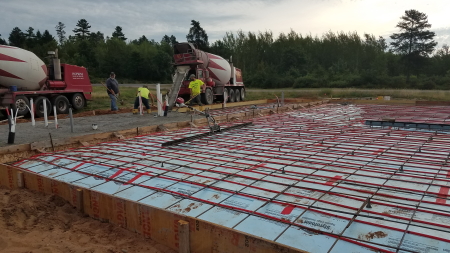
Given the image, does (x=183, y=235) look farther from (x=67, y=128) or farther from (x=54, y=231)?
(x=67, y=128)

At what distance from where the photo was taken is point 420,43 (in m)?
31.7

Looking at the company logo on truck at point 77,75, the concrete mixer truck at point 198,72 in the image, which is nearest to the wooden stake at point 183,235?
the concrete mixer truck at point 198,72

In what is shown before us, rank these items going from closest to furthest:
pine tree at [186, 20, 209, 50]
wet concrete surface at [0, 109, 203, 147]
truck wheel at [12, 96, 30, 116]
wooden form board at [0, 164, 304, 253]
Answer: wooden form board at [0, 164, 304, 253], wet concrete surface at [0, 109, 203, 147], truck wheel at [12, 96, 30, 116], pine tree at [186, 20, 209, 50]

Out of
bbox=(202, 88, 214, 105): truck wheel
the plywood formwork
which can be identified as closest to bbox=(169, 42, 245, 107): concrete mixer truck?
bbox=(202, 88, 214, 105): truck wheel

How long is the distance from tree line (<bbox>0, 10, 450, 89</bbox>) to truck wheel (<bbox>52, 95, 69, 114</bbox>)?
25.0 metres

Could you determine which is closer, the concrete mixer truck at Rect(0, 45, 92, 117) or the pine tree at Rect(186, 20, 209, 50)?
the concrete mixer truck at Rect(0, 45, 92, 117)

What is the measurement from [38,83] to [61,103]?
0.99 metres

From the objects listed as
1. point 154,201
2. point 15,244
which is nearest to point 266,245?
point 154,201

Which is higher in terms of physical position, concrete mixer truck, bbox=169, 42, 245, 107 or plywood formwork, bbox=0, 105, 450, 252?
concrete mixer truck, bbox=169, 42, 245, 107

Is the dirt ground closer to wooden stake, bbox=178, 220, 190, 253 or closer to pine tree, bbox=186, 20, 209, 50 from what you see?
wooden stake, bbox=178, 220, 190, 253

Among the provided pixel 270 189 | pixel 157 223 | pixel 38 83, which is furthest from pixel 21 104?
pixel 270 189

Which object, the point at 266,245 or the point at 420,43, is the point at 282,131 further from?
the point at 420,43

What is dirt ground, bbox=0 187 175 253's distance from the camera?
3102mm

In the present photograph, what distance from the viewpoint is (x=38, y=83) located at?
36.4 ft
